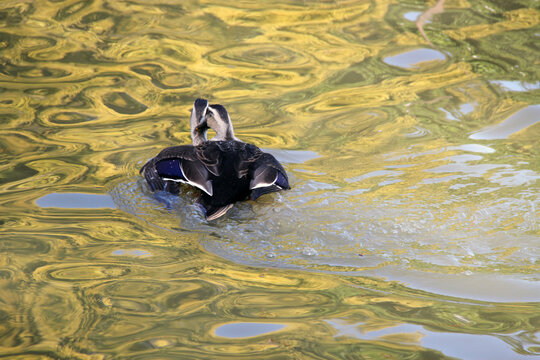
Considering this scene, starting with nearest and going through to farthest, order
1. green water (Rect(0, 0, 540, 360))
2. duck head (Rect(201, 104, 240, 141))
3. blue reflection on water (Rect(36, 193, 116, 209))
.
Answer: green water (Rect(0, 0, 540, 360))
blue reflection on water (Rect(36, 193, 116, 209))
duck head (Rect(201, 104, 240, 141))

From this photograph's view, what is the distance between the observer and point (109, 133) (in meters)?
7.50

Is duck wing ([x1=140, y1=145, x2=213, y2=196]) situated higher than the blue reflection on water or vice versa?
duck wing ([x1=140, y1=145, x2=213, y2=196])

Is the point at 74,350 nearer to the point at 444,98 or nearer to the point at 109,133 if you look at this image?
the point at 109,133

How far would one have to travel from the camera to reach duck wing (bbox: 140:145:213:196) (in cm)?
569

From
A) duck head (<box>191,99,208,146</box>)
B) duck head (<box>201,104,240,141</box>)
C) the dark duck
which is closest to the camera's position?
the dark duck

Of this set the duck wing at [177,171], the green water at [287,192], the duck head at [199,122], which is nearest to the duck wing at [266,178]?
the green water at [287,192]

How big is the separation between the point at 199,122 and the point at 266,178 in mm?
1550

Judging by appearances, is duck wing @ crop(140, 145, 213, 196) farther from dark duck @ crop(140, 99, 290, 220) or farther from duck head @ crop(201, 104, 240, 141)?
duck head @ crop(201, 104, 240, 141)

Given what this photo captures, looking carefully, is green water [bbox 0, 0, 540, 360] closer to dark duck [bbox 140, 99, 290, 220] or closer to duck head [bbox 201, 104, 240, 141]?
dark duck [bbox 140, 99, 290, 220]

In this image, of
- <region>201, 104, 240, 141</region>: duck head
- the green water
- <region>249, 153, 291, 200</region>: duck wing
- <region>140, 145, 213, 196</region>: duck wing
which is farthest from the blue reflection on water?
<region>201, 104, 240, 141</region>: duck head

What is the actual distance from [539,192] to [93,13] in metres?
7.01

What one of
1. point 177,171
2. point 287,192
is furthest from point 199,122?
point 287,192

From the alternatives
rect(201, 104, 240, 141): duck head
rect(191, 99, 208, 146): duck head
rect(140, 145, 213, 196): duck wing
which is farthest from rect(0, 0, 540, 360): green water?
rect(201, 104, 240, 141): duck head

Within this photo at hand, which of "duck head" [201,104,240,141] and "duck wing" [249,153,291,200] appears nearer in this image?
"duck wing" [249,153,291,200]
